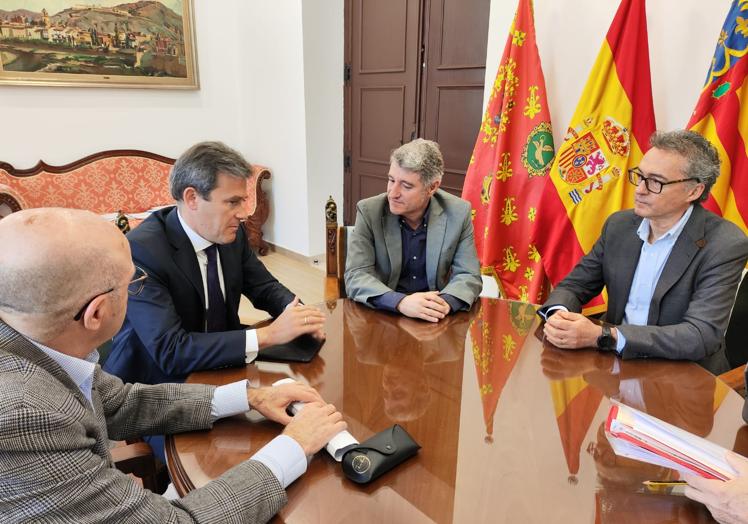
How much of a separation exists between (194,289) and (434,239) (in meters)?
0.98

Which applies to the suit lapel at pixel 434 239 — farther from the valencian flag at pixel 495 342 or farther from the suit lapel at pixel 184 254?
the suit lapel at pixel 184 254

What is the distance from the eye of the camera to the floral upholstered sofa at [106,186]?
13.7ft

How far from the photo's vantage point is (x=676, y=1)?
2283 millimetres

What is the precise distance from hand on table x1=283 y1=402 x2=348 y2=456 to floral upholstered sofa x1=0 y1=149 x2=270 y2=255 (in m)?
3.65

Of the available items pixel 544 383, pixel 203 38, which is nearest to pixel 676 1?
pixel 544 383

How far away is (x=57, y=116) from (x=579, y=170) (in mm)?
4319

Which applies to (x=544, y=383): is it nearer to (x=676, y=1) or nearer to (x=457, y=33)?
(x=676, y=1)

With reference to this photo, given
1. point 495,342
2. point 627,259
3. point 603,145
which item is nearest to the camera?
point 495,342

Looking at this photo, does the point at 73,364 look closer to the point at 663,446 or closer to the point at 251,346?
the point at 251,346

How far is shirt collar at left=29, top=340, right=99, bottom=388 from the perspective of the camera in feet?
2.58

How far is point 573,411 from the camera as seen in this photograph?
1162 mm

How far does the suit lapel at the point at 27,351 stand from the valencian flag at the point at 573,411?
91cm

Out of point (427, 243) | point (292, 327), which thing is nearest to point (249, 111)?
point (427, 243)

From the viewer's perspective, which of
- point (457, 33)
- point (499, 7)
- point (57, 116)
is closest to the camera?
point (499, 7)
